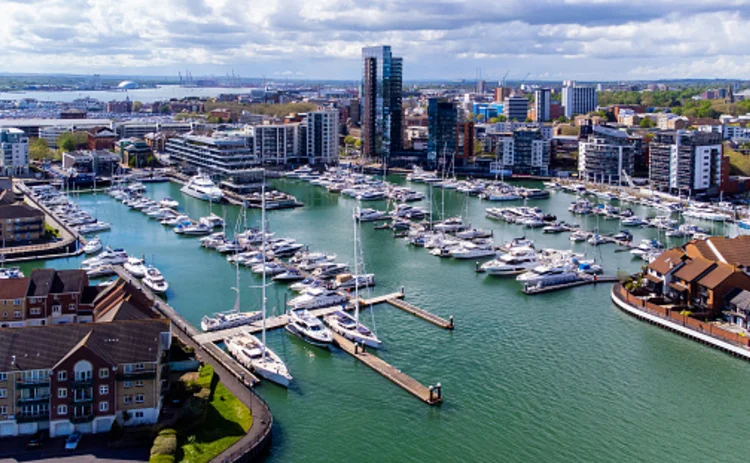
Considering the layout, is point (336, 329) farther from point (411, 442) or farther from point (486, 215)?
point (486, 215)

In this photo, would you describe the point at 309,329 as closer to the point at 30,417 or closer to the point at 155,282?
the point at 155,282

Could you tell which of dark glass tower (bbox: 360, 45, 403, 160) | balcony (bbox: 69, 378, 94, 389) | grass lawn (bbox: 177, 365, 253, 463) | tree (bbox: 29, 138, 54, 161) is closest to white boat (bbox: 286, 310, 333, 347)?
grass lawn (bbox: 177, 365, 253, 463)

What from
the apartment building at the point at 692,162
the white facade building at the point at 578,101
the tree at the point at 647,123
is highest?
the white facade building at the point at 578,101

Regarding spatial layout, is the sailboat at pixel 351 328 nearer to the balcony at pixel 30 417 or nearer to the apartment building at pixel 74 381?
the apartment building at pixel 74 381

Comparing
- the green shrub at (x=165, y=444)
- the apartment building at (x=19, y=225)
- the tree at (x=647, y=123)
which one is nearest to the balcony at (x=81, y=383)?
the green shrub at (x=165, y=444)

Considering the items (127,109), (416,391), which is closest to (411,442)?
(416,391)

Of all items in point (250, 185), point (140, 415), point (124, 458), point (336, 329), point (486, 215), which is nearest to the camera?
point (124, 458)

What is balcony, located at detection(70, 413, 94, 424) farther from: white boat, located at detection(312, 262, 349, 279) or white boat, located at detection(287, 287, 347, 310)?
white boat, located at detection(312, 262, 349, 279)
